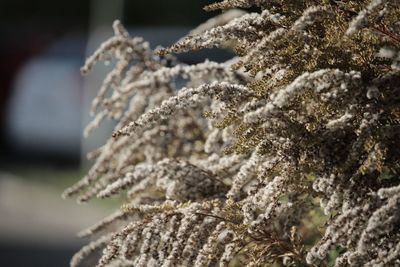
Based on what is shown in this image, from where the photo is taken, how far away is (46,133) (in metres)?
19.6

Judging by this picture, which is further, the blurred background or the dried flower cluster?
the blurred background

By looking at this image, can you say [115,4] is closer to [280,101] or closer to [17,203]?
[17,203]

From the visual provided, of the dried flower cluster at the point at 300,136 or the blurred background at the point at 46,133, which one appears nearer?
the dried flower cluster at the point at 300,136

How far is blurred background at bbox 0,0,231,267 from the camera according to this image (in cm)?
1310

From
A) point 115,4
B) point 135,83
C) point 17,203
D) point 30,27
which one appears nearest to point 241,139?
point 135,83

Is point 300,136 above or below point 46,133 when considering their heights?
below

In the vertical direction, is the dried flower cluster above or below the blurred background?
below

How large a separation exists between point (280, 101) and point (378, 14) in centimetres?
39

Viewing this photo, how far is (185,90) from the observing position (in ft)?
11.1

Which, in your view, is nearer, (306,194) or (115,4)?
(306,194)

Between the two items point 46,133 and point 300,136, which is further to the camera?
point 46,133

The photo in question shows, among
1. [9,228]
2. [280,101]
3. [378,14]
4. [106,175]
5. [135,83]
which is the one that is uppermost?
[9,228]

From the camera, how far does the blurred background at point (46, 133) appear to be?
1310 cm

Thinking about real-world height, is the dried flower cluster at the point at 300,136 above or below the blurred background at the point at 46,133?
A: below
